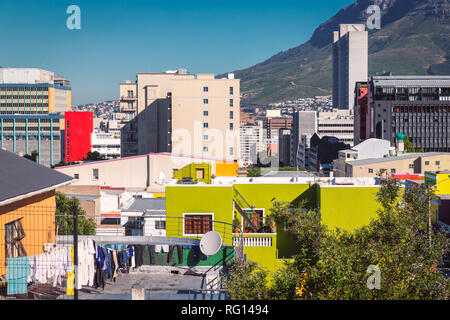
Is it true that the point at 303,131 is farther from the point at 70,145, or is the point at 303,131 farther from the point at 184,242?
the point at 184,242

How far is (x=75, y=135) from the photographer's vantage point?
12294cm

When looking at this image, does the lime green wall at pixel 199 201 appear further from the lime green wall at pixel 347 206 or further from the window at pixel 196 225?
the lime green wall at pixel 347 206

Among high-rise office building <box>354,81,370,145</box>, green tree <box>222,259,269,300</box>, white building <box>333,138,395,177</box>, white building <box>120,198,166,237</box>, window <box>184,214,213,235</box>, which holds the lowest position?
white building <box>120,198,166,237</box>

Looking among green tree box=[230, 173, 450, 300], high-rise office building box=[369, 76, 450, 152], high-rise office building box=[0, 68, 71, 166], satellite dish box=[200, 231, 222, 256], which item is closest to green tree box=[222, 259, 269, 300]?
green tree box=[230, 173, 450, 300]

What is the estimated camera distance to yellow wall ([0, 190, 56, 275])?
929 cm

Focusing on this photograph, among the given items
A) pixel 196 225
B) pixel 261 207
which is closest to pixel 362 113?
pixel 261 207

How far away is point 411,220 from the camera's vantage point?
12883 millimetres

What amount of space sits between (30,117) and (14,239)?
4966 inches

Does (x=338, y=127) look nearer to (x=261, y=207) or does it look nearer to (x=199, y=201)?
(x=261, y=207)

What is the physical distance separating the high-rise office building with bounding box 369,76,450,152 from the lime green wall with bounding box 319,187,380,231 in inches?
3023

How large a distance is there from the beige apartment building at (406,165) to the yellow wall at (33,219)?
4029 centimetres

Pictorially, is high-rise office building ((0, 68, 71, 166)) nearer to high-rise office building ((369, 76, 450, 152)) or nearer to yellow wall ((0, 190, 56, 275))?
high-rise office building ((369, 76, 450, 152))

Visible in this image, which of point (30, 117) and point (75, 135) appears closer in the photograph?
point (75, 135)
